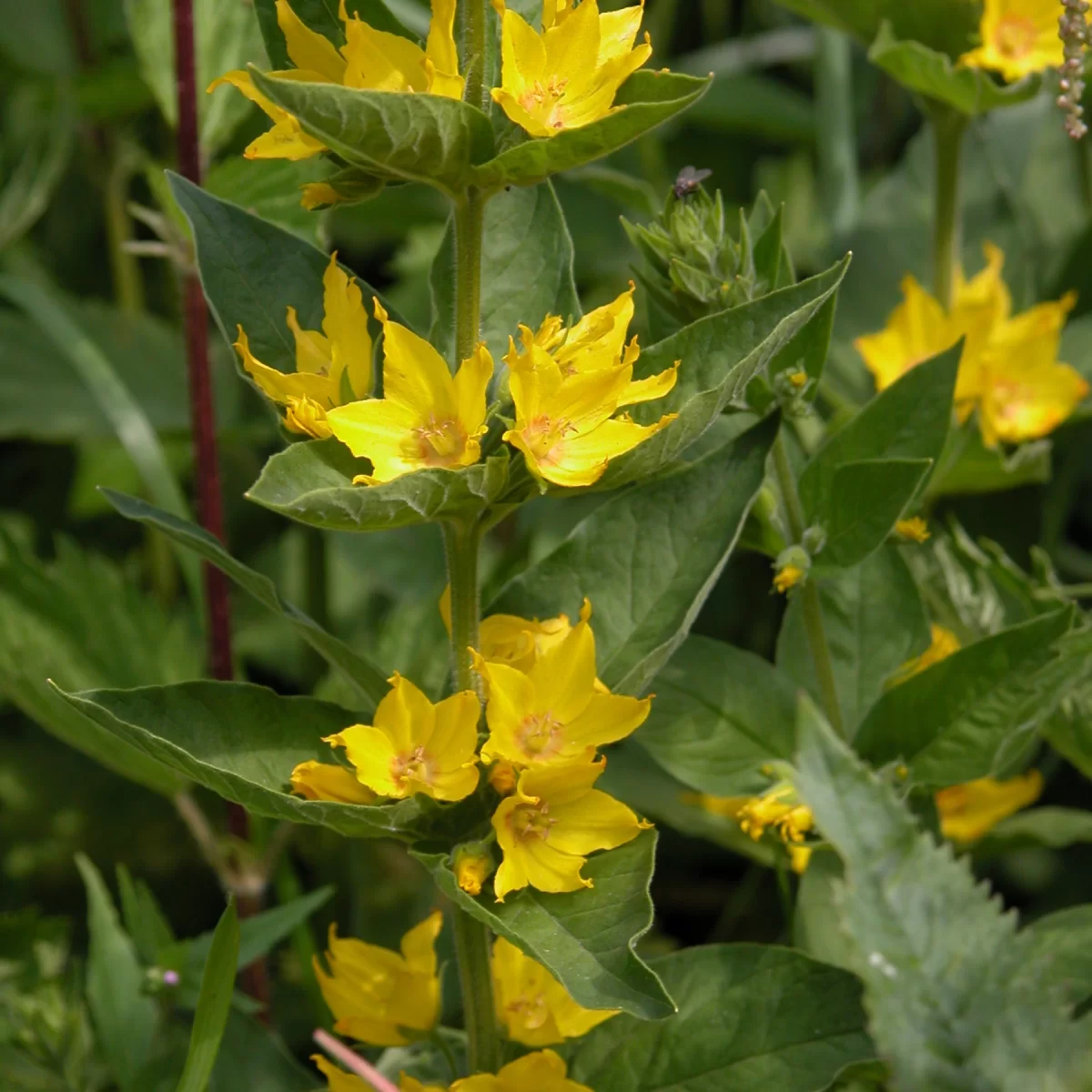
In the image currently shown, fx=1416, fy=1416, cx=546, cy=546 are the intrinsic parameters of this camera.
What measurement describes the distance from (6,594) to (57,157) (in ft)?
1.63

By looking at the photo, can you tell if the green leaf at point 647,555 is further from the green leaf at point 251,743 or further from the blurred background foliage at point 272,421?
the blurred background foliage at point 272,421

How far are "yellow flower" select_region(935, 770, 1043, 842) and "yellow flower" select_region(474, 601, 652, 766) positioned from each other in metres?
0.50

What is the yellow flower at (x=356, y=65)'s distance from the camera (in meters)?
0.76

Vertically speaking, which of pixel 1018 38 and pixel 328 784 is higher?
pixel 1018 38

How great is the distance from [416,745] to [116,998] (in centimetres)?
44

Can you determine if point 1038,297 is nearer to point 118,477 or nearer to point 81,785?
point 118,477

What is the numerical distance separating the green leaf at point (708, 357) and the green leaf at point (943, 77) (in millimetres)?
534

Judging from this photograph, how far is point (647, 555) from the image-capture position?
0.95 metres

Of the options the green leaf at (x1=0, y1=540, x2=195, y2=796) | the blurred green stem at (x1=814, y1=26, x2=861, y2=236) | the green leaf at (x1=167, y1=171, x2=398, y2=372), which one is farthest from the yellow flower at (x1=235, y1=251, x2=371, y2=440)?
the blurred green stem at (x1=814, y1=26, x2=861, y2=236)

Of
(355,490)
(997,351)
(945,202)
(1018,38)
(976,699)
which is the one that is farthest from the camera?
(945,202)

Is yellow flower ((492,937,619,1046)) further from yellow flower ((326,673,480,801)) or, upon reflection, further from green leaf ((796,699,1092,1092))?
green leaf ((796,699,1092,1092))

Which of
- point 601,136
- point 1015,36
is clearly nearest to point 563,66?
point 601,136

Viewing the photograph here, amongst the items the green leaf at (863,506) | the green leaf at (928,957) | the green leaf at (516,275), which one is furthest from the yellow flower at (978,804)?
the green leaf at (516,275)

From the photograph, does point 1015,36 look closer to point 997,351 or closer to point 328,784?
point 997,351
